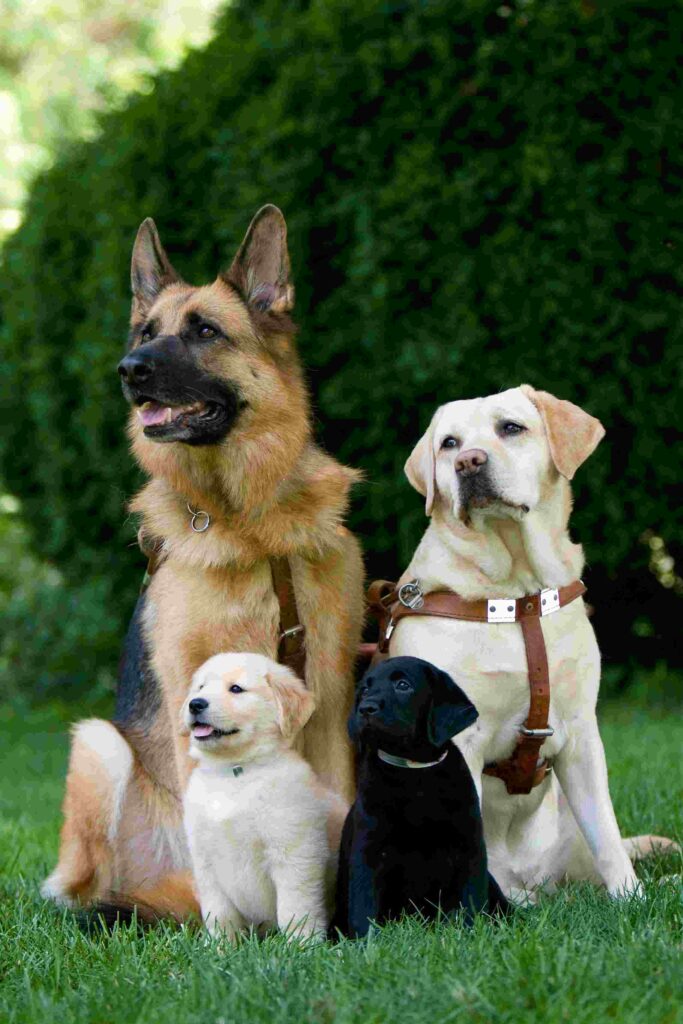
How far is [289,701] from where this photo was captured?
13.0 ft

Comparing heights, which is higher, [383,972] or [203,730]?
[203,730]

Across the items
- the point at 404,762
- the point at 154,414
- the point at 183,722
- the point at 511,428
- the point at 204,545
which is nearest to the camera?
the point at 404,762

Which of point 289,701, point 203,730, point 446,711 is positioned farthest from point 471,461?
point 203,730

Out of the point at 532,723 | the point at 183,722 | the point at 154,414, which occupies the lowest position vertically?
the point at 183,722

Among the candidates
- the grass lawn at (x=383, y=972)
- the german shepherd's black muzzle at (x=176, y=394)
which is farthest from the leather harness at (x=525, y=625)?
the german shepherd's black muzzle at (x=176, y=394)

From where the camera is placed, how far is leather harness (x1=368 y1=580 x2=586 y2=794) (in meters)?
3.95

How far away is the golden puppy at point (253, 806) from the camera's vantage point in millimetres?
3834

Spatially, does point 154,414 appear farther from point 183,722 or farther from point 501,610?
point 501,610

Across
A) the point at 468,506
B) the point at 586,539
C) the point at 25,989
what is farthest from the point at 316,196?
the point at 25,989

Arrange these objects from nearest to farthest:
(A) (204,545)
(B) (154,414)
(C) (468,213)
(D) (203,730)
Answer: (D) (203,730), (B) (154,414), (A) (204,545), (C) (468,213)

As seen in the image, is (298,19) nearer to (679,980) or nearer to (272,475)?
(272,475)

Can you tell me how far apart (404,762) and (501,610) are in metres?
0.64

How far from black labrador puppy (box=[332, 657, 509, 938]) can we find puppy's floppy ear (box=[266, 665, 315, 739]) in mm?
323

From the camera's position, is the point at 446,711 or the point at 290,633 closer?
the point at 446,711
